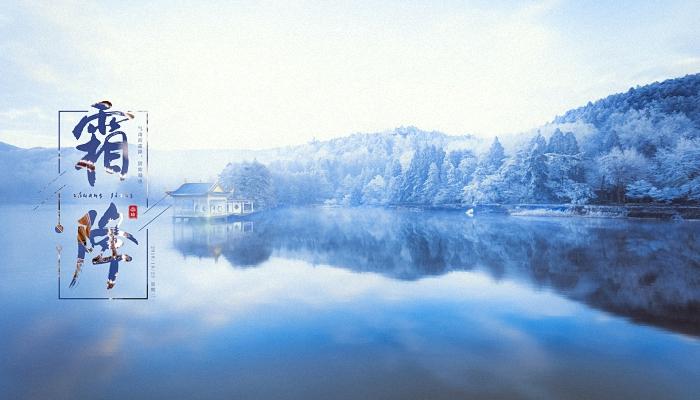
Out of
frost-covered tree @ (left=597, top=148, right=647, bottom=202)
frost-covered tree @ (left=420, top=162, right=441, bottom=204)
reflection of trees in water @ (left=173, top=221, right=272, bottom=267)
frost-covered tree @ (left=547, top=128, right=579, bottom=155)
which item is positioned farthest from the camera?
frost-covered tree @ (left=420, top=162, right=441, bottom=204)

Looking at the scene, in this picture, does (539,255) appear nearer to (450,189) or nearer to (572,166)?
(572,166)

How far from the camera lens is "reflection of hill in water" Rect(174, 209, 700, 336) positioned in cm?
706

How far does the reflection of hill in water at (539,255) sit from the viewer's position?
7.06m

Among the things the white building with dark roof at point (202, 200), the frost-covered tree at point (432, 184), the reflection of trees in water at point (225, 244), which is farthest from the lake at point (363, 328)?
the frost-covered tree at point (432, 184)

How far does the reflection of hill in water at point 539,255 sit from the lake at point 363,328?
77 mm

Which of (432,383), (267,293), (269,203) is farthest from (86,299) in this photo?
(269,203)

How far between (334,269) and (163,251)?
607 cm

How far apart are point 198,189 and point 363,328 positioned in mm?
19997

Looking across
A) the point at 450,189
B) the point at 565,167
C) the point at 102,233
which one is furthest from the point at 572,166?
the point at 102,233

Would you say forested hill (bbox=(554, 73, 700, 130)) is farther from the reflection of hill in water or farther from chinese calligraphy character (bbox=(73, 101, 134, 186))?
chinese calligraphy character (bbox=(73, 101, 134, 186))

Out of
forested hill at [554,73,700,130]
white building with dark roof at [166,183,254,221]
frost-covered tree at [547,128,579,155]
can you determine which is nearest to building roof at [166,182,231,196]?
white building with dark roof at [166,183,254,221]

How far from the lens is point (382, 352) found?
470 centimetres

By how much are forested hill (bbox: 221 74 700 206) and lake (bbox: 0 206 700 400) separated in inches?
630

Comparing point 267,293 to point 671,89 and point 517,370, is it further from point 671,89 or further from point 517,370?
point 671,89
